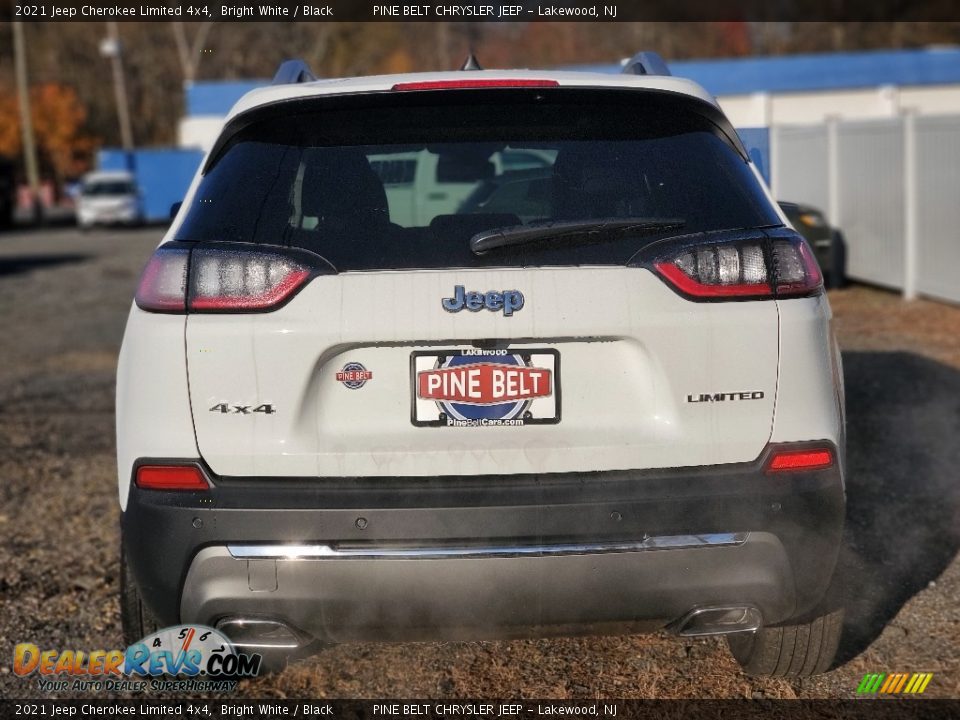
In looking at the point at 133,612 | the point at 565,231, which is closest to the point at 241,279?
the point at 565,231

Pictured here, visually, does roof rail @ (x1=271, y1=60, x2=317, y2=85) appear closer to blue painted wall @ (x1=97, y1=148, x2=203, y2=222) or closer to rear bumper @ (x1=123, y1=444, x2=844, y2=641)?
rear bumper @ (x1=123, y1=444, x2=844, y2=641)

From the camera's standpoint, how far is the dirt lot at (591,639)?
11.4 ft

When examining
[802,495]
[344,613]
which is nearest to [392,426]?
[344,613]

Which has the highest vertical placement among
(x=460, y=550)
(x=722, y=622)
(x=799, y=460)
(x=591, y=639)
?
(x=799, y=460)

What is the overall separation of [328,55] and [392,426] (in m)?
53.7

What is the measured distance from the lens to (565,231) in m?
2.72

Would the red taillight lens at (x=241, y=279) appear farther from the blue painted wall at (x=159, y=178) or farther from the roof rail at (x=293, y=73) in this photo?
the blue painted wall at (x=159, y=178)

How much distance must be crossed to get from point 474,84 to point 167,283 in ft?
3.12

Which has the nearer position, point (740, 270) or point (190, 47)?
point (740, 270)

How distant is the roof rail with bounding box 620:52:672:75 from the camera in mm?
3621

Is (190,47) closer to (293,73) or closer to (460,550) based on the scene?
(293,73)

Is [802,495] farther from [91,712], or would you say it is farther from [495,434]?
[91,712]

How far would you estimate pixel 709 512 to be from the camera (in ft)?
8.84

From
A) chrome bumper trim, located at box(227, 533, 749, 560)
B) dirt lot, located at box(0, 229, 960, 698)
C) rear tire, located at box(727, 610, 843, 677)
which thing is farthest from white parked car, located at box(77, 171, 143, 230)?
chrome bumper trim, located at box(227, 533, 749, 560)
